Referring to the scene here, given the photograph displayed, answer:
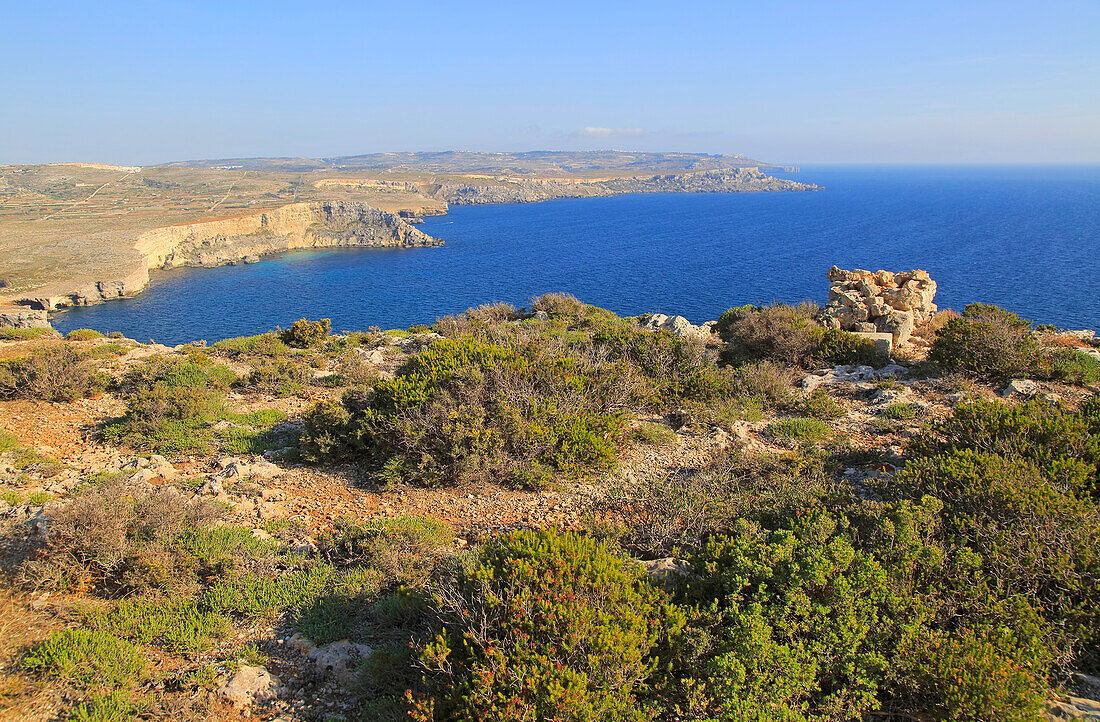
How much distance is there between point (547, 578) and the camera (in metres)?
3.88

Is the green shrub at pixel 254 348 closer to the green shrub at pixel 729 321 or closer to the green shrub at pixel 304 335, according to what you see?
the green shrub at pixel 304 335

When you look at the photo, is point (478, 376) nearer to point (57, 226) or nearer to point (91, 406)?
point (91, 406)

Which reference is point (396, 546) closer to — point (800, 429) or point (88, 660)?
point (88, 660)

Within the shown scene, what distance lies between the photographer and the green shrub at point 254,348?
14.8 meters

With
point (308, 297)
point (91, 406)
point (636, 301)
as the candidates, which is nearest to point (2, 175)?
point (308, 297)

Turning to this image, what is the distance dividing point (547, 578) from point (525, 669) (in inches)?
24.8

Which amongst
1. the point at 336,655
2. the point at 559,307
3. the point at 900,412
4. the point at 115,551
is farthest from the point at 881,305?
the point at 115,551

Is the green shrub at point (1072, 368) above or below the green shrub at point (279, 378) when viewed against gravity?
above

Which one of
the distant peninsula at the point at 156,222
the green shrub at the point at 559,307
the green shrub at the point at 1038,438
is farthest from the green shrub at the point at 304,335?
the distant peninsula at the point at 156,222

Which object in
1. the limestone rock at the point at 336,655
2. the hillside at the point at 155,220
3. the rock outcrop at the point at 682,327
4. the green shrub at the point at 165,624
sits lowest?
the limestone rock at the point at 336,655

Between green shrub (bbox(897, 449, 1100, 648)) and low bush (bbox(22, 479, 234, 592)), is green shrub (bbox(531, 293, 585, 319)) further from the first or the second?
green shrub (bbox(897, 449, 1100, 648))

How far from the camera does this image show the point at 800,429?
28.0 feet

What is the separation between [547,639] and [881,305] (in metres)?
16.0

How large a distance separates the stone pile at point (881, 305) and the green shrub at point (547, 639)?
1375cm
